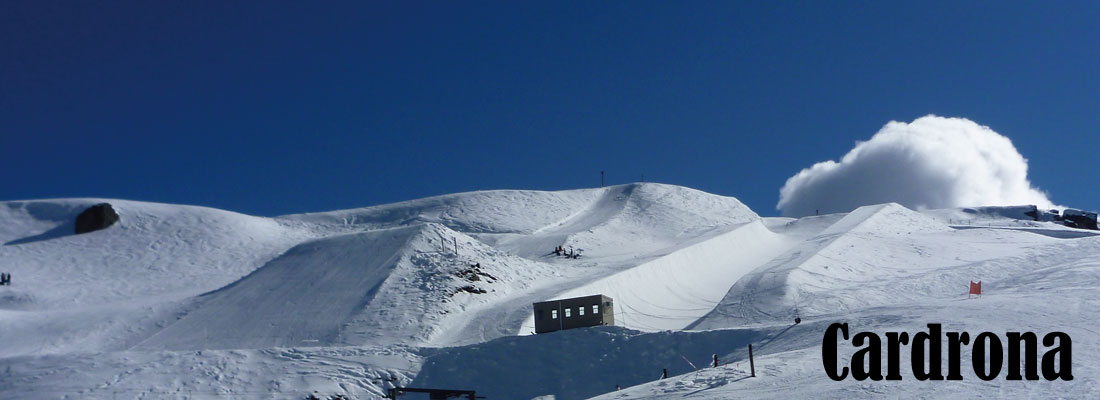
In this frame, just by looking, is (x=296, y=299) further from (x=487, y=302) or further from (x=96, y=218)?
(x=96, y=218)

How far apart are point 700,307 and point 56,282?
3555 centimetres

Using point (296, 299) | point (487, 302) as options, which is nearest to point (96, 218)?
point (296, 299)

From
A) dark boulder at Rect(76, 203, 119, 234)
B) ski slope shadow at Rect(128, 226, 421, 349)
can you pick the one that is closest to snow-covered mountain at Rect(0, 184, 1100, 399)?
ski slope shadow at Rect(128, 226, 421, 349)

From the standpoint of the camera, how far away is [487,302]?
132ft

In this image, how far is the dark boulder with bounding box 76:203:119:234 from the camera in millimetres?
60844

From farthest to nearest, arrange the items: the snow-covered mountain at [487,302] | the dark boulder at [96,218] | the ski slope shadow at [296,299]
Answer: the dark boulder at [96,218], the ski slope shadow at [296,299], the snow-covered mountain at [487,302]

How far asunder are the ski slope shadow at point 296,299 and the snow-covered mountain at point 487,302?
142 mm

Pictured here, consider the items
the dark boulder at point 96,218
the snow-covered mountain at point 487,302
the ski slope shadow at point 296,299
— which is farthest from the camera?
the dark boulder at point 96,218

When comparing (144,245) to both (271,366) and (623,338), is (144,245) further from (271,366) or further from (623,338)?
(623,338)

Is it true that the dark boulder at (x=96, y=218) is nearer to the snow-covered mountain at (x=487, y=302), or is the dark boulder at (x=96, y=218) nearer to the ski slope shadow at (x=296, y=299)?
the snow-covered mountain at (x=487, y=302)

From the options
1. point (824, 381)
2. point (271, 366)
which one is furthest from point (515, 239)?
point (824, 381)

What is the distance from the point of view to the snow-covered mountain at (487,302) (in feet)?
84.0

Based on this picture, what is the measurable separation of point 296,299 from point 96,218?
94.2ft

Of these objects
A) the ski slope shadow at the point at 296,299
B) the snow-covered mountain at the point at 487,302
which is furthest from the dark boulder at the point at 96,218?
the ski slope shadow at the point at 296,299
